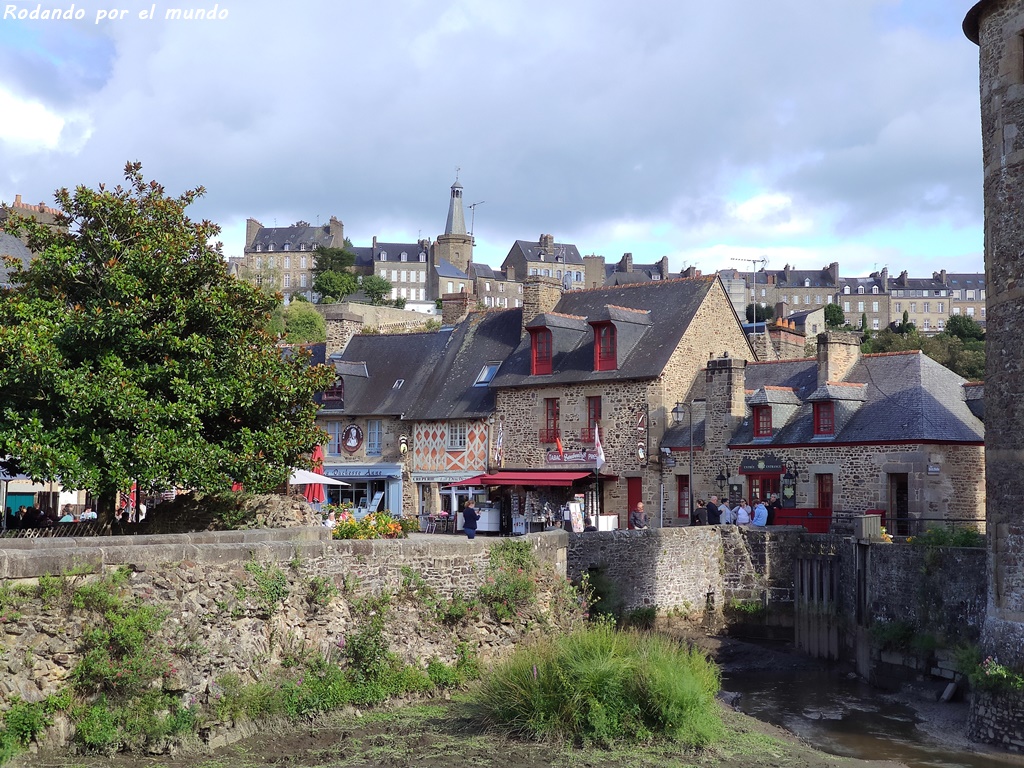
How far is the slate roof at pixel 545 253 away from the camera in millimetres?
100062

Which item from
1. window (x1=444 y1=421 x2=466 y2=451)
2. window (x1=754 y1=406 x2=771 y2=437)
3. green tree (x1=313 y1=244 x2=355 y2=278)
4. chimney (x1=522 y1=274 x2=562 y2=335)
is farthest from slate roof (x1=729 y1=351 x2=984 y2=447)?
green tree (x1=313 y1=244 x2=355 y2=278)

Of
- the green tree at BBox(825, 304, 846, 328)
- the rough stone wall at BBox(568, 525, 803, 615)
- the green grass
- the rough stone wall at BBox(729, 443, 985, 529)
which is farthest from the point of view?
the green tree at BBox(825, 304, 846, 328)

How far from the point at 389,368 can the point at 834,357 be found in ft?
47.3

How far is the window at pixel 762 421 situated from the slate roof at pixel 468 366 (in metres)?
7.84

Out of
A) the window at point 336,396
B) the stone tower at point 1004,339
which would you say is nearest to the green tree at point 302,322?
the window at point 336,396

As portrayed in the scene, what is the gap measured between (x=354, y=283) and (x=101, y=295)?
67629mm

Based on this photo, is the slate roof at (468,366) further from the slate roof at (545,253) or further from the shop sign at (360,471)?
the slate roof at (545,253)

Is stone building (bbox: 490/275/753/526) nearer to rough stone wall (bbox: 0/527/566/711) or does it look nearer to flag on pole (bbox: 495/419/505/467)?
flag on pole (bbox: 495/419/505/467)

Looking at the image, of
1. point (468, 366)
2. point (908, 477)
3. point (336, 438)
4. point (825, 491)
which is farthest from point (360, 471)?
point (908, 477)

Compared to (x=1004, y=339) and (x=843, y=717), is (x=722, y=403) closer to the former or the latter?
(x=843, y=717)

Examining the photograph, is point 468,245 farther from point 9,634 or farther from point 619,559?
point 9,634

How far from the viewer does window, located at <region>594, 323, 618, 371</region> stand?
2891 centimetres

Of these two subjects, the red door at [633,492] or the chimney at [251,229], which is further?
the chimney at [251,229]

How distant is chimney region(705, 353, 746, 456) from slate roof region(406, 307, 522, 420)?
21.9 feet
